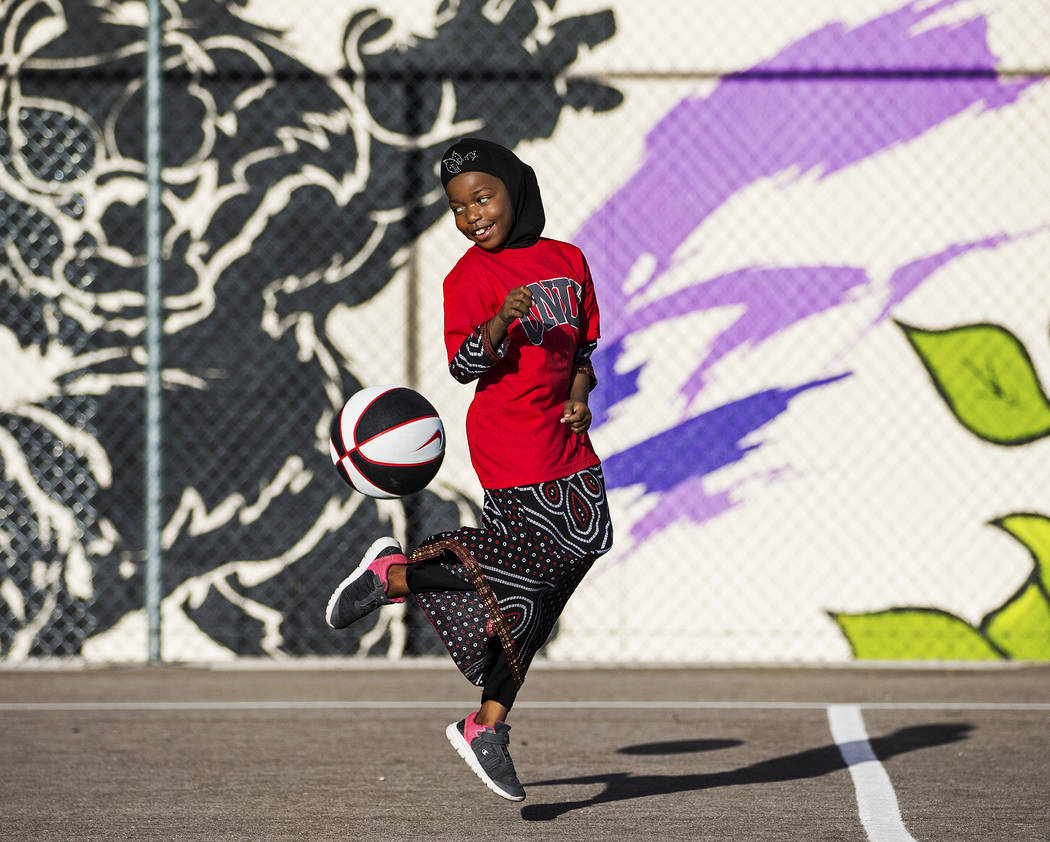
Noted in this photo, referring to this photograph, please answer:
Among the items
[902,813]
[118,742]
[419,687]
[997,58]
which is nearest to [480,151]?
[902,813]

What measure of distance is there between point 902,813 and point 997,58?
4.78 metres

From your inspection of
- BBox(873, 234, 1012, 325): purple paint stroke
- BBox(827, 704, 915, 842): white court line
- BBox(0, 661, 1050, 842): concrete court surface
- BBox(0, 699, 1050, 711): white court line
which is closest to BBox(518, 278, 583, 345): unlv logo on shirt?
BBox(0, 661, 1050, 842): concrete court surface

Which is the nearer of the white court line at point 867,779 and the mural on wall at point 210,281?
the white court line at point 867,779

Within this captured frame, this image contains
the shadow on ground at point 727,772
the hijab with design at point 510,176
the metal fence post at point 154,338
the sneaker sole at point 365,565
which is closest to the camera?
the hijab with design at point 510,176

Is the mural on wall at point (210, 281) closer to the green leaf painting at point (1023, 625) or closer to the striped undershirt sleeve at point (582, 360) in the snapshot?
the green leaf painting at point (1023, 625)

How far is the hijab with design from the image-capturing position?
4.43 metres

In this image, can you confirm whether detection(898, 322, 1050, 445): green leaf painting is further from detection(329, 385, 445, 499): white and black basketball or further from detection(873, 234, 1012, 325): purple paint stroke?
detection(329, 385, 445, 499): white and black basketball

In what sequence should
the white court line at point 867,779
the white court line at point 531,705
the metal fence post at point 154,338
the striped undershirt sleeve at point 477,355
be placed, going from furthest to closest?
the metal fence post at point 154,338, the white court line at point 531,705, the white court line at point 867,779, the striped undershirt sleeve at point 477,355

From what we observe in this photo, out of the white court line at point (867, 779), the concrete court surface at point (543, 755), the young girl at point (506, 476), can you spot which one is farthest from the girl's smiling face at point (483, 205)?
the white court line at point (867, 779)

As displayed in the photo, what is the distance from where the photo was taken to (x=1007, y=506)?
7.98 m

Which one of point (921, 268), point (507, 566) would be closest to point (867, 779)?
point (507, 566)

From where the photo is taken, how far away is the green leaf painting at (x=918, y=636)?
7.99m

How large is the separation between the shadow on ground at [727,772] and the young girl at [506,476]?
0.55 metres

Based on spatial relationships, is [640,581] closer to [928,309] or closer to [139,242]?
[928,309]
